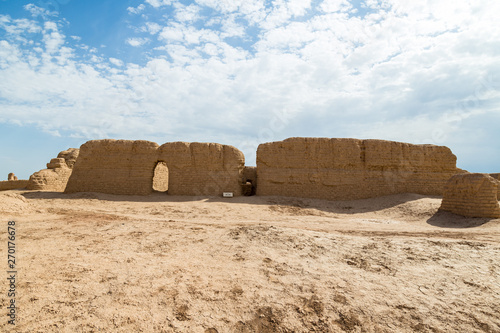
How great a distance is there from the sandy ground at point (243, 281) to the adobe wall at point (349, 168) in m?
8.05

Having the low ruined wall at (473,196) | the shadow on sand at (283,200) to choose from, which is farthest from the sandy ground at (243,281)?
the shadow on sand at (283,200)

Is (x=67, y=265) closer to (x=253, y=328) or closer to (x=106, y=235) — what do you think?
(x=106, y=235)

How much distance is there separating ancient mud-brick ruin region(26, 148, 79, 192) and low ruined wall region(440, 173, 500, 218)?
20.9m

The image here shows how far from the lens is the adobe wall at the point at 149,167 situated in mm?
12914

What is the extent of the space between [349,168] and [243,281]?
11.3 meters

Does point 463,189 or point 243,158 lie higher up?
point 243,158

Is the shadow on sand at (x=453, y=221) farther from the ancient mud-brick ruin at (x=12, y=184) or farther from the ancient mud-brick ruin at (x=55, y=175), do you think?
the ancient mud-brick ruin at (x=12, y=184)

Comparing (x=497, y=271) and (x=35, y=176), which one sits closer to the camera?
(x=497, y=271)

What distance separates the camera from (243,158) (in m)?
13.8

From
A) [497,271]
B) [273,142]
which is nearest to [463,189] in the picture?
[497,271]

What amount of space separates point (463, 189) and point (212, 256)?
944 cm

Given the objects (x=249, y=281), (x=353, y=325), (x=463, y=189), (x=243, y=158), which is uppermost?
(x=243, y=158)

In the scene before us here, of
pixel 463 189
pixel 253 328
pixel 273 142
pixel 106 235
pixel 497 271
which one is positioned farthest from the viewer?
pixel 273 142

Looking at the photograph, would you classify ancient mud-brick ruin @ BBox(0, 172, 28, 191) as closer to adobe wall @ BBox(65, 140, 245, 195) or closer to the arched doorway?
adobe wall @ BBox(65, 140, 245, 195)
